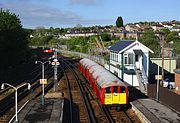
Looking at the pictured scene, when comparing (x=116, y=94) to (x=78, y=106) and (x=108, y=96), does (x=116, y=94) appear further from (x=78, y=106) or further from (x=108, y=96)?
(x=78, y=106)

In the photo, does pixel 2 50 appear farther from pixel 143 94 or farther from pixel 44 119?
pixel 44 119

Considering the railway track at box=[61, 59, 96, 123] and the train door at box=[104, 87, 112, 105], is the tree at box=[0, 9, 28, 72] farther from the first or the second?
the train door at box=[104, 87, 112, 105]

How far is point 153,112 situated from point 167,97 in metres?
4.48

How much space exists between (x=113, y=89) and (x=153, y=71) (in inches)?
1052

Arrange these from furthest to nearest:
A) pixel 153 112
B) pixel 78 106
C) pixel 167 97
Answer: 1. pixel 78 106
2. pixel 167 97
3. pixel 153 112

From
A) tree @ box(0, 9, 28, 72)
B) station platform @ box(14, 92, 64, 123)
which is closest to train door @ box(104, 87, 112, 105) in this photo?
station platform @ box(14, 92, 64, 123)

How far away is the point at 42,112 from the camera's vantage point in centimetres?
2653

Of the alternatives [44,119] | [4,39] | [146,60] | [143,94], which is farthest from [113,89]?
[4,39]

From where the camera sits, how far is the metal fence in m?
27.1

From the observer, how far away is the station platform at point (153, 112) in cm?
2347

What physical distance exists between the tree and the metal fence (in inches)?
1025

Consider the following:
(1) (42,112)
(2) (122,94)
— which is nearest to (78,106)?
(2) (122,94)

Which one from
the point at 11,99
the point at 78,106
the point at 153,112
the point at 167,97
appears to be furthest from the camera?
the point at 11,99

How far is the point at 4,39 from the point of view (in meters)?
54.4
